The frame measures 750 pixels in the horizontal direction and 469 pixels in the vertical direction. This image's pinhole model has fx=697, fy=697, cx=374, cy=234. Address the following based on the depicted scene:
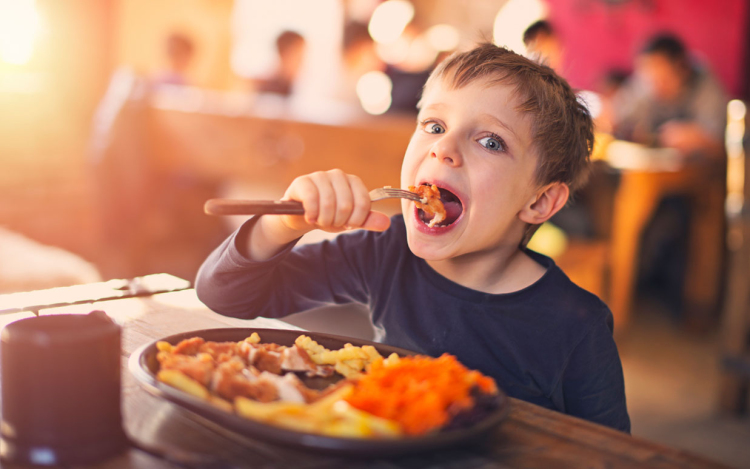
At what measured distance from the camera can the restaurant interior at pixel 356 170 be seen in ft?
8.55

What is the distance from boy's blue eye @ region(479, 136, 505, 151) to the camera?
103 centimetres

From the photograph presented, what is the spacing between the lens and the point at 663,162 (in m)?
3.29

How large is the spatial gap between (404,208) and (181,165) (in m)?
2.48

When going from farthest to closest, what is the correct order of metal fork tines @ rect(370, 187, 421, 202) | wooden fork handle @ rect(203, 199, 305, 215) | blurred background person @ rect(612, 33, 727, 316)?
1. blurred background person @ rect(612, 33, 727, 316)
2. metal fork tines @ rect(370, 187, 421, 202)
3. wooden fork handle @ rect(203, 199, 305, 215)

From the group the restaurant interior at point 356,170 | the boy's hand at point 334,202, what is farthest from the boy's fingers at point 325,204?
the restaurant interior at point 356,170

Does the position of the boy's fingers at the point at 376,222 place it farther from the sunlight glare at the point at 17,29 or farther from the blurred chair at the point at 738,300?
the sunlight glare at the point at 17,29

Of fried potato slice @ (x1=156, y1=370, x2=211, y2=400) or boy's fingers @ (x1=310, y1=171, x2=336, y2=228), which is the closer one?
fried potato slice @ (x1=156, y1=370, x2=211, y2=400)

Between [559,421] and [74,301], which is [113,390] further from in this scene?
[74,301]

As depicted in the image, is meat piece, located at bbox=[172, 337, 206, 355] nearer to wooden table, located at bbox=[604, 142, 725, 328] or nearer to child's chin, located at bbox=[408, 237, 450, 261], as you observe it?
child's chin, located at bbox=[408, 237, 450, 261]

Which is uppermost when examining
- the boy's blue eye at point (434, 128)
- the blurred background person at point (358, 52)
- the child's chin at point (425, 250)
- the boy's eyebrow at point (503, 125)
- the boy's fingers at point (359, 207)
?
the blurred background person at point (358, 52)

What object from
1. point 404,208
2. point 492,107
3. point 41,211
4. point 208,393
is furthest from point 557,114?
point 41,211

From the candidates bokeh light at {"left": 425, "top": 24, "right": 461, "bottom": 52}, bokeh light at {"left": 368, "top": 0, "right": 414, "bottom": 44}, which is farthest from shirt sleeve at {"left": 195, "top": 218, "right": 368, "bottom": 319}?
bokeh light at {"left": 368, "top": 0, "right": 414, "bottom": 44}

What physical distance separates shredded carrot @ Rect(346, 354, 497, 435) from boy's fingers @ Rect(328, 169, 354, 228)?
207 mm

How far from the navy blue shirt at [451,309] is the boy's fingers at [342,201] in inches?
6.4
